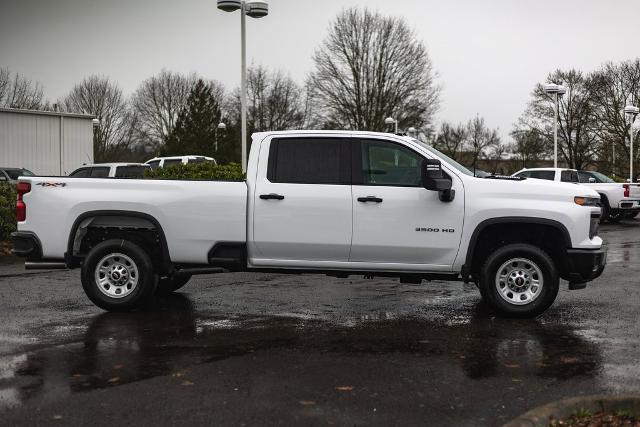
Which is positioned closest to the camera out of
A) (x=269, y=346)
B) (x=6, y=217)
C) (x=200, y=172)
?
(x=269, y=346)

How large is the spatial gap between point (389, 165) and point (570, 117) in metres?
54.7

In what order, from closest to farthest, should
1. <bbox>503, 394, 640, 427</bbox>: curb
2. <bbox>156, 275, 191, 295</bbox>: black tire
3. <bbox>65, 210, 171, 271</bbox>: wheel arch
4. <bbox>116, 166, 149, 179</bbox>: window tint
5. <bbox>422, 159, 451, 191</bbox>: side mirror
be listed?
<bbox>503, 394, 640, 427</bbox>: curb
<bbox>422, 159, 451, 191</bbox>: side mirror
<bbox>65, 210, 171, 271</bbox>: wheel arch
<bbox>156, 275, 191, 295</bbox>: black tire
<bbox>116, 166, 149, 179</bbox>: window tint

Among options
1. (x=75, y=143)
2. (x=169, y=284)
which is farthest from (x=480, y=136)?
(x=169, y=284)

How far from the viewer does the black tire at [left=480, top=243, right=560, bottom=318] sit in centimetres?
827

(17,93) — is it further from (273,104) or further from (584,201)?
(584,201)

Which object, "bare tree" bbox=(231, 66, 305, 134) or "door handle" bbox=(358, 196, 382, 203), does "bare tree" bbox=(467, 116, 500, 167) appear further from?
"door handle" bbox=(358, 196, 382, 203)

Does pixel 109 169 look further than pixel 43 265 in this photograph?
Yes

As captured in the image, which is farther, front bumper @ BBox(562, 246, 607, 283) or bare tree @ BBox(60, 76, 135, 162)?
bare tree @ BBox(60, 76, 135, 162)

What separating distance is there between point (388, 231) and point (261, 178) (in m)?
1.48

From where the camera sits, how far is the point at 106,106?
7469cm

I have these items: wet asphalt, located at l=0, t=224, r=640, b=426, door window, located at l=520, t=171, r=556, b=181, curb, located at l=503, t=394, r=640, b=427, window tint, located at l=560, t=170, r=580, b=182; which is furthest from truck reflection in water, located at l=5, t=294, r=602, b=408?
door window, located at l=520, t=171, r=556, b=181

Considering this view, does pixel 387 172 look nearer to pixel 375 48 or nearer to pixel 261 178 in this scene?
pixel 261 178

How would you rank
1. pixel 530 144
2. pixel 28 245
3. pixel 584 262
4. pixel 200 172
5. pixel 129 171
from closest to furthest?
1. pixel 584 262
2. pixel 28 245
3. pixel 200 172
4. pixel 129 171
5. pixel 530 144

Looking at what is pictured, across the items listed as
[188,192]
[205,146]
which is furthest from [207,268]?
[205,146]
